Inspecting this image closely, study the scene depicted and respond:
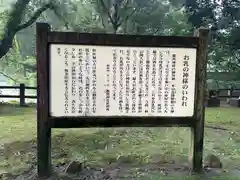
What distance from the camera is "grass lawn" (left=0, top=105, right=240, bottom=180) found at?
12.5 ft

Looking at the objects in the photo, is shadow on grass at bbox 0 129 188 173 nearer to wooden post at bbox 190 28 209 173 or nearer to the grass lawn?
the grass lawn

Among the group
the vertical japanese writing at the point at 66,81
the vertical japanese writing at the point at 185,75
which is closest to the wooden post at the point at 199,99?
the vertical japanese writing at the point at 185,75

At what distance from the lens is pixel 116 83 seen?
140 inches

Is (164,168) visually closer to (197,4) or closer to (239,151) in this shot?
(239,151)

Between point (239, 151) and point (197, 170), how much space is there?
54.2 inches

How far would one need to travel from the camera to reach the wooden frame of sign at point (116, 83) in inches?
136

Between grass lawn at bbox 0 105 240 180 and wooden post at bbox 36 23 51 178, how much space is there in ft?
1.36

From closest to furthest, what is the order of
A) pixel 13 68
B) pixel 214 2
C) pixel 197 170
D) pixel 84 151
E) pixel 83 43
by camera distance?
pixel 83 43
pixel 197 170
pixel 84 151
pixel 214 2
pixel 13 68

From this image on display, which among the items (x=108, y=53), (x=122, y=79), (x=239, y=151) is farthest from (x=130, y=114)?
(x=239, y=151)

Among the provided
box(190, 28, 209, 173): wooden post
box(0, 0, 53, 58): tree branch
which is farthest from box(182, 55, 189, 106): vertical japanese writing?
box(0, 0, 53, 58): tree branch

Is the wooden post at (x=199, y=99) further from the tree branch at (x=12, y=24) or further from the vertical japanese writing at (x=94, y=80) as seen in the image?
the tree branch at (x=12, y=24)

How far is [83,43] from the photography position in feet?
11.4

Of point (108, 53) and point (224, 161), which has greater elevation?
point (108, 53)

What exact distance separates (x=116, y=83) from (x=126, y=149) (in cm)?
159
